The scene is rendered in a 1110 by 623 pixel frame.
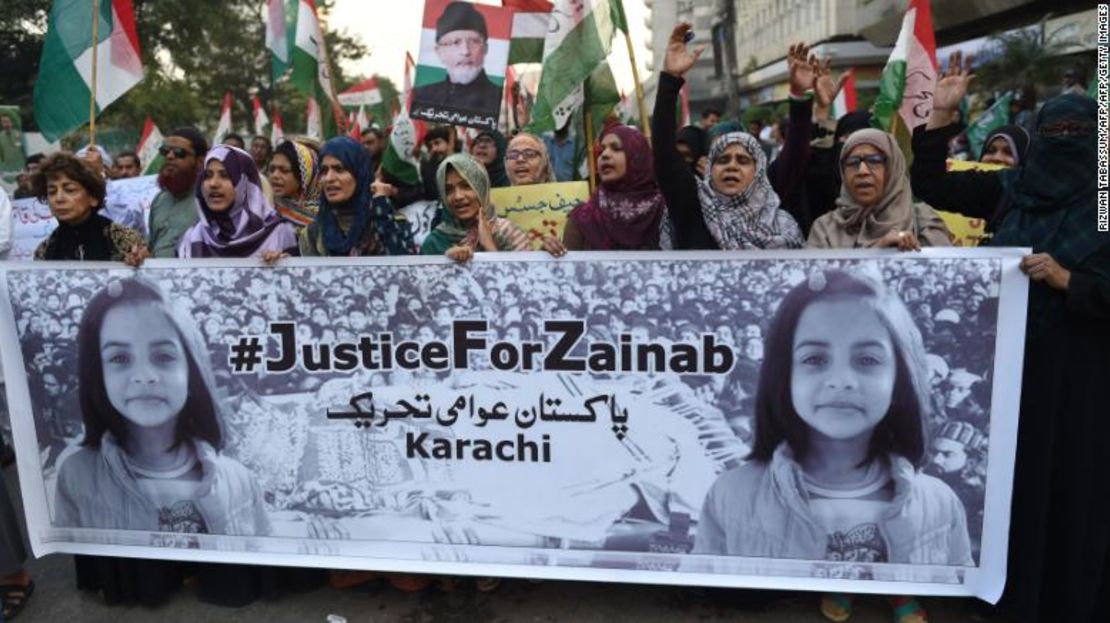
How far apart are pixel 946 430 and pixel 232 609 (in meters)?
2.42

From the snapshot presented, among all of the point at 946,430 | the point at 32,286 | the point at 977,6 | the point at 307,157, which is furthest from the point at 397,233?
the point at 977,6

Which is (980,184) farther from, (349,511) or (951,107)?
(349,511)

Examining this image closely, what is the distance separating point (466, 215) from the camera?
112 inches

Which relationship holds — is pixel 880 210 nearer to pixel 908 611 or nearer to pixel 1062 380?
pixel 1062 380

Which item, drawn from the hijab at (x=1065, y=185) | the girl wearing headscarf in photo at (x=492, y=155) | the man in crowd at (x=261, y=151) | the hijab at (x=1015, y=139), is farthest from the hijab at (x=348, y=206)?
the man in crowd at (x=261, y=151)

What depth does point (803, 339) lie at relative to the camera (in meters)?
2.35

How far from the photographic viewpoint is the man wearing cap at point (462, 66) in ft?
12.1

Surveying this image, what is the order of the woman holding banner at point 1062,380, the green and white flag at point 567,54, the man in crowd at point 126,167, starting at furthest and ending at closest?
the man in crowd at point 126,167 → the green and white flag at point 567,54 → the woman holding banner at point 1062,380

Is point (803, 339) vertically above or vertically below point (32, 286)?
below

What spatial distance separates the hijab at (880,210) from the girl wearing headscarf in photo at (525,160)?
1732 millimetres

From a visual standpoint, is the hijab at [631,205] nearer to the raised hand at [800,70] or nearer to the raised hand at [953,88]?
the raised hand at [800,70]

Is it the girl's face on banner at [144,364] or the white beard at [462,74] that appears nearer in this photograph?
the girl's face on banner at [144,364]

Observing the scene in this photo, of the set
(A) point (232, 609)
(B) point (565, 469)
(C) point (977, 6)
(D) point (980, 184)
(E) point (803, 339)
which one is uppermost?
(C) point (977, 6)

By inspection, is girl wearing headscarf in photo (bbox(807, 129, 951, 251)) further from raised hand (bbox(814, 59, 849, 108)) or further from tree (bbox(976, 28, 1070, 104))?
tree (bbox(976, 28, 1070, 104))
